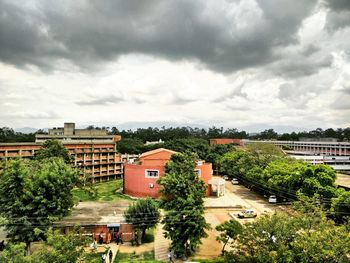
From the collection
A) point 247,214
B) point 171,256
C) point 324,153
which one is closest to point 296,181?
point 247,214

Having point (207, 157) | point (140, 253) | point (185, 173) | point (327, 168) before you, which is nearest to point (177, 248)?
point (140, 253)

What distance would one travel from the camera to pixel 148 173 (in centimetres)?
4434

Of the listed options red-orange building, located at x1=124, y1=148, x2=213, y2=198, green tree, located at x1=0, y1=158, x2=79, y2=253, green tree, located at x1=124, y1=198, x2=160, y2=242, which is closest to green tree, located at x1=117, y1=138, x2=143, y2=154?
red-orange building, located at x1=124, y1=148, x2=213, y2=198

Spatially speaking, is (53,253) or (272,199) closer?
(53,253)

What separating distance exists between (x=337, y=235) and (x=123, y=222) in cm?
1752

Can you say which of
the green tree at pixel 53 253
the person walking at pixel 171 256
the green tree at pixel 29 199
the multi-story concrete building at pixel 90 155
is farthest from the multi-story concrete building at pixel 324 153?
the green tree at pixel 53 253

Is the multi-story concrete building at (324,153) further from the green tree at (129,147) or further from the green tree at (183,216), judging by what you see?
the green tree at (183,216)

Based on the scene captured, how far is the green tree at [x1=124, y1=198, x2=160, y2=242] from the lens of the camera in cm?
2658

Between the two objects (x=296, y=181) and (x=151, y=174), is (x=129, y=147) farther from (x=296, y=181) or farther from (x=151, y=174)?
(x=296, y=181)

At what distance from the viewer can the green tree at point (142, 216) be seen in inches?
1046

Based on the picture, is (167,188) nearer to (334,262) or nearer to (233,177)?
(334,262)

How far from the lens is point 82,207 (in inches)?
1357

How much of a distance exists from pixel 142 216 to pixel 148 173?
1787 cm

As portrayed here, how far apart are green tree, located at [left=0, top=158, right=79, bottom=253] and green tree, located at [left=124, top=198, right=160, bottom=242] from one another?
18.0ft
